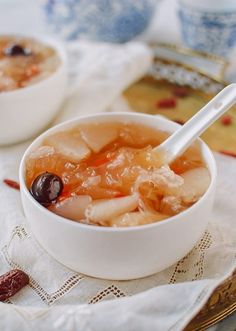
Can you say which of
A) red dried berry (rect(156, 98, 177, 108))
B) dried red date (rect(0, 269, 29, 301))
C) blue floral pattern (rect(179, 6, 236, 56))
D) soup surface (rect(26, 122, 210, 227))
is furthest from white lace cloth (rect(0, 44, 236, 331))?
blue floral pattern (rect(179, 6, 236, 56))

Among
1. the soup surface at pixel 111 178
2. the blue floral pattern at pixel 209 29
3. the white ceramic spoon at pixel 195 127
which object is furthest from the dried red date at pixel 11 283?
the blue floral pattern at pixel 209 29

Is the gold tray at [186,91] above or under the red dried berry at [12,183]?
under

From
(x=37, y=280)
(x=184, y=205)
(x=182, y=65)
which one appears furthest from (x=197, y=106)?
(x=37, y=280)

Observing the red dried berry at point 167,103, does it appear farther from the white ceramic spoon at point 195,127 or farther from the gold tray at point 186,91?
the white ceramic spoon at point 195,127

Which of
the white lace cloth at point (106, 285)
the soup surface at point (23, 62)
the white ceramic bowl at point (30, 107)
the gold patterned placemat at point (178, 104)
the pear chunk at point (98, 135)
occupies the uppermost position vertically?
the soup surface at point (23, 62)

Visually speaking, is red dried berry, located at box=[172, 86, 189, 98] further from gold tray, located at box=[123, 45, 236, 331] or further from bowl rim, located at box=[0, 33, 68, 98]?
bowl rim, located at box=[0, 33, 68, 98]

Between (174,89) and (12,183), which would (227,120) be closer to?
(174,89)

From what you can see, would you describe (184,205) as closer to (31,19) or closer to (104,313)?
(104,313)
